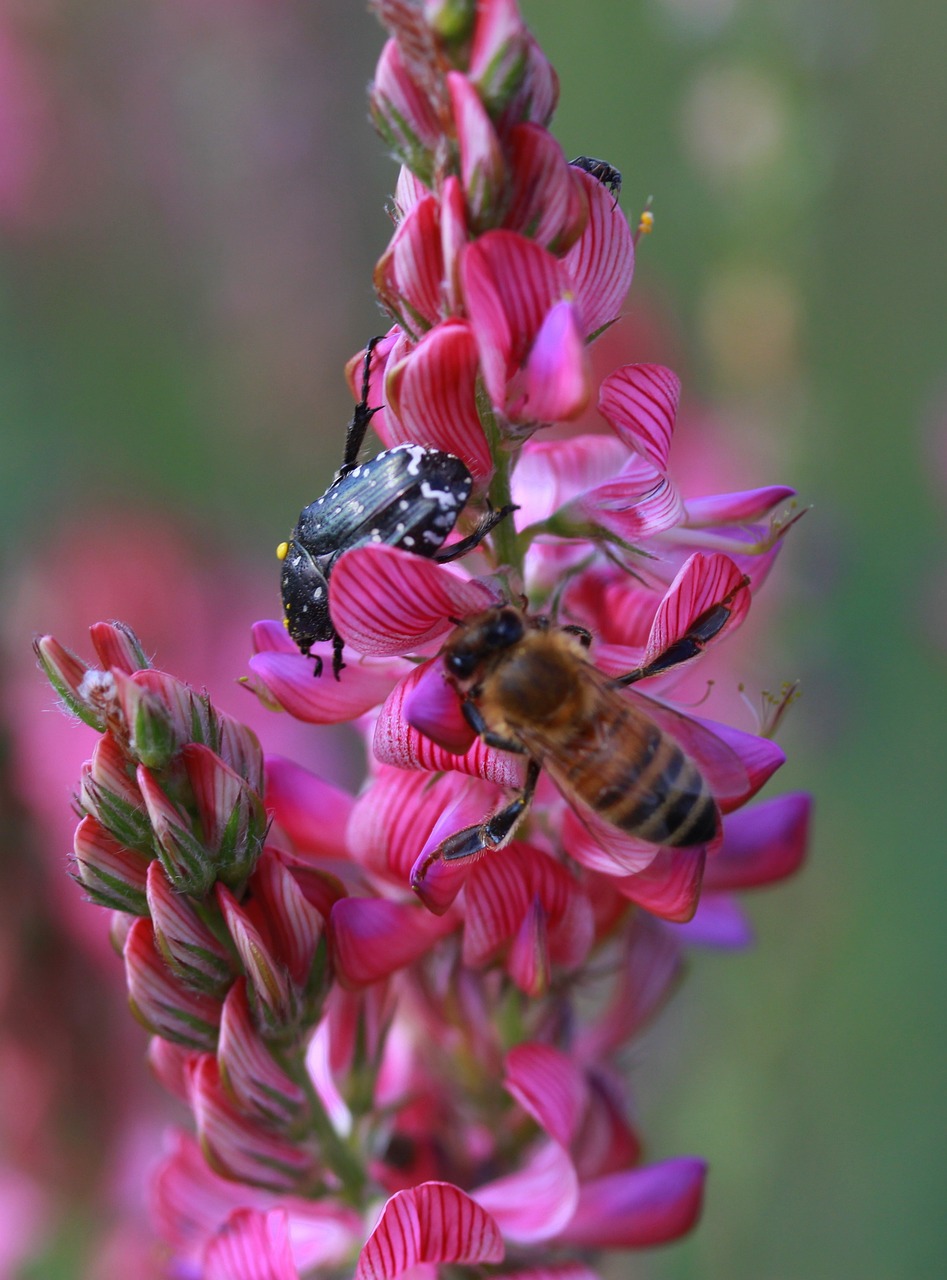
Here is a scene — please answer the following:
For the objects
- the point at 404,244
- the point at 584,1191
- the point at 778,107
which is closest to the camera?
the point at 404,244

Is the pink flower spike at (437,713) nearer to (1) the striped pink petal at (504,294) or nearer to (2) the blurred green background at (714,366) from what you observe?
(1) the striped pink petal at (504,294)

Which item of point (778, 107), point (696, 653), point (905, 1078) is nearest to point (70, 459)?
point (778, 107)

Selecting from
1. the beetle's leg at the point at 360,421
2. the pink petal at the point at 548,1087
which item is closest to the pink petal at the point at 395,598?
the beetle's leg at the point at 360,421

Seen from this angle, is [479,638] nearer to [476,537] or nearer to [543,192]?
[476,537]

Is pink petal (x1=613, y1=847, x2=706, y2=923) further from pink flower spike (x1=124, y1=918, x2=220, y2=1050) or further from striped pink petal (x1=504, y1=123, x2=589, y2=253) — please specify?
striped pink petal (x1=504, y1=123, x2=589, y2=253)

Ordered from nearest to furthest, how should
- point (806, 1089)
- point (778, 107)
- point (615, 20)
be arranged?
point (778, 107) → point (806, 1089) → point (615, 20)

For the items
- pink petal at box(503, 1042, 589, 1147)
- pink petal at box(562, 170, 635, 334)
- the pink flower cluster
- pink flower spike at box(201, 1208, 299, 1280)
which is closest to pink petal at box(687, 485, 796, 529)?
the pink flower cluster

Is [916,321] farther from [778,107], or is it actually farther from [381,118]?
[381,118]
